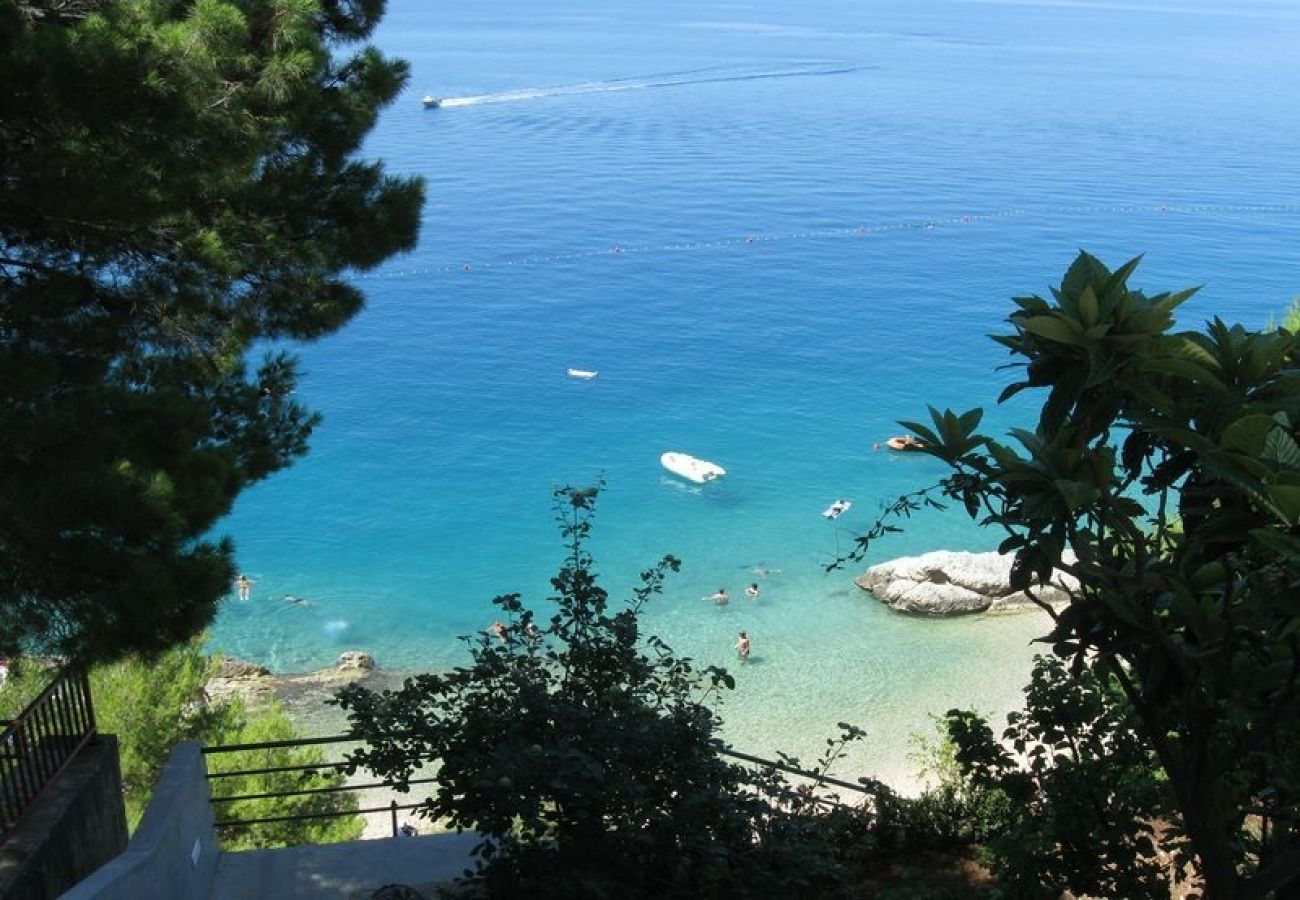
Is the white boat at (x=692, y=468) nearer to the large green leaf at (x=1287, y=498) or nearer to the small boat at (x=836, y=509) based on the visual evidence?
the small boat at (x=836, y=509)

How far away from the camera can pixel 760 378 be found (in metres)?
38.5

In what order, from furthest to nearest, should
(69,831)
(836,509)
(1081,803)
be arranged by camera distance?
(836,509), (69,831), (1081,803)

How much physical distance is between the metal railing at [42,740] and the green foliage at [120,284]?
697 mm

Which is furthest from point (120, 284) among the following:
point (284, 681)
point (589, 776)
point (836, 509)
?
point (836, 509)

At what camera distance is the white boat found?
1252 inches

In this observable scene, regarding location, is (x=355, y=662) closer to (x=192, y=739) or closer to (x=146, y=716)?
(x=146, y=716)

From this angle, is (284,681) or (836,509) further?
(836,509)

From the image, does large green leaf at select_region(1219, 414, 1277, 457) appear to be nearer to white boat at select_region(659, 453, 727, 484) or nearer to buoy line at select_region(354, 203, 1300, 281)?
white boat at select_region(659, 453, 727, 484)

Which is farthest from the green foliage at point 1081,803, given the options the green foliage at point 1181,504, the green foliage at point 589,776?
the green foliage at point 589,776

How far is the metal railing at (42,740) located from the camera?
6.65 metres

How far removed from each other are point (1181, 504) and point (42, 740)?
6.37 meters

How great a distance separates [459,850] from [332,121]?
16.8 ft

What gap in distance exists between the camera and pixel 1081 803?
524 centimetres

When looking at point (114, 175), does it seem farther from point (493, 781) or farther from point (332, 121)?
point (493, 781)
